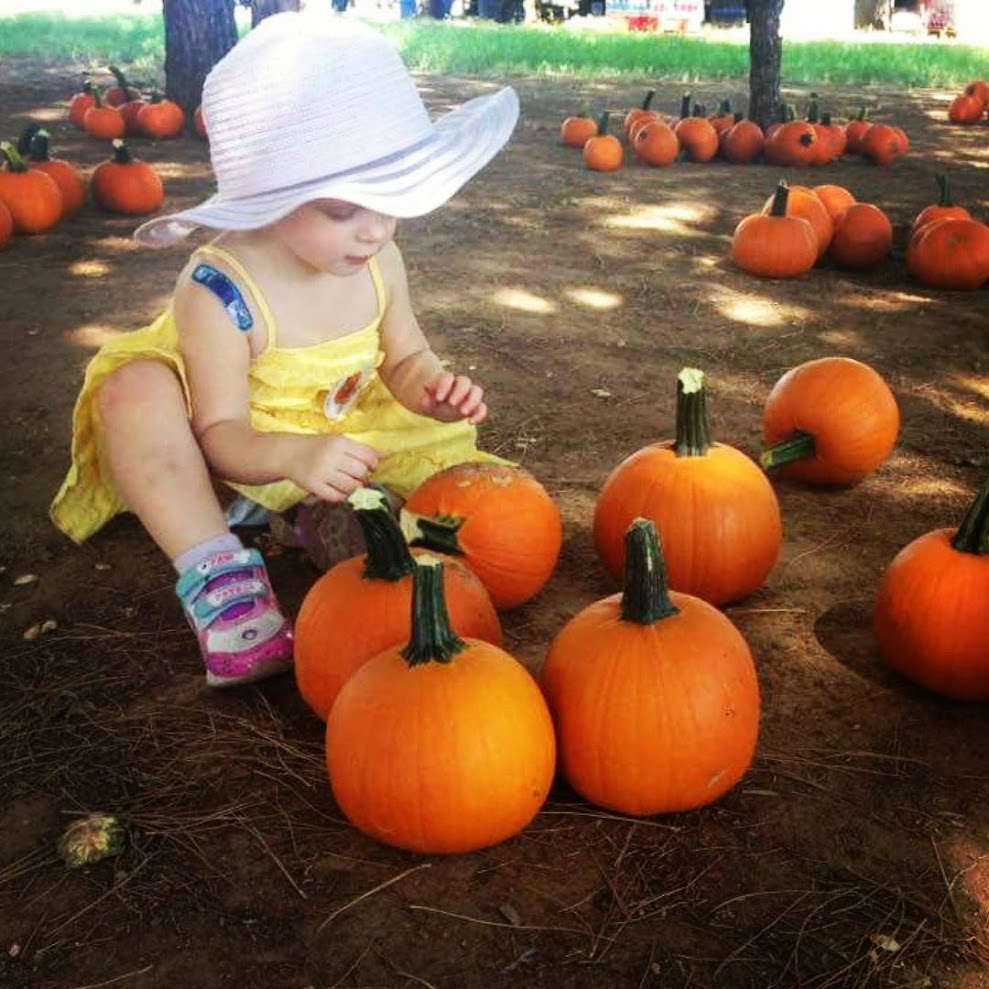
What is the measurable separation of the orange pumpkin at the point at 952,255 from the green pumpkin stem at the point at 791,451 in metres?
2.33

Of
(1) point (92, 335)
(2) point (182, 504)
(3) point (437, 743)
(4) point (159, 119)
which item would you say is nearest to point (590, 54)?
(4) point (159, 119)

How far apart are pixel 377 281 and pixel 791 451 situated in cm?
112

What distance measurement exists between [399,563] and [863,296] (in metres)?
3.45

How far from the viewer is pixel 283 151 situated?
7.00 feet

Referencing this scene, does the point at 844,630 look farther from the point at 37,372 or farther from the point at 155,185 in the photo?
the point at 155,185

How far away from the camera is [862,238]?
5043 mm

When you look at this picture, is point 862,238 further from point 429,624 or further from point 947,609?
point 429,624

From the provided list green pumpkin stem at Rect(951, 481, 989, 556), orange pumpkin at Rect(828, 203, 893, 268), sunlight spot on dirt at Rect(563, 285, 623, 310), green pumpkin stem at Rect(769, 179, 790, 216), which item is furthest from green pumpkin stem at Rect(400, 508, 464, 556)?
orange pumpkin at Rect(828, 203, 893, 268)

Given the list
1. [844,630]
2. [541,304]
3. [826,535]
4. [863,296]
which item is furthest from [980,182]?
[844,630]

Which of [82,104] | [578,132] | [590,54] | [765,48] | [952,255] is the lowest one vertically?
[952,255]

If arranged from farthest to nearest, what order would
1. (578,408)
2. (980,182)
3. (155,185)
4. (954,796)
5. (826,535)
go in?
1. (980,182)
2. (155,185)
3. (578,408)
4. (826,535)
5. (954,796)

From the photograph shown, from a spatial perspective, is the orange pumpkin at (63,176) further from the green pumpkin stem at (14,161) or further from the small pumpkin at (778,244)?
the small pumpkin at (778,244)

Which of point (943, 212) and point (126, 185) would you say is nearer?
point (943, 212)

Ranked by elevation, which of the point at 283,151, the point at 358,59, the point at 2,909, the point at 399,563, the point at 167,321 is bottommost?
the point at 2,909
